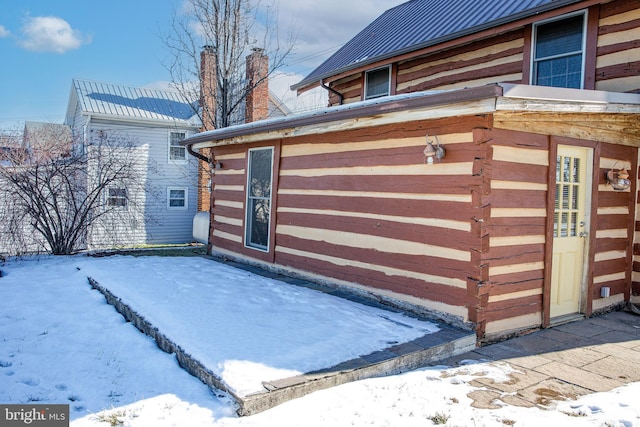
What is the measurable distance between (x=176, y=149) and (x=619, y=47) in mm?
14588

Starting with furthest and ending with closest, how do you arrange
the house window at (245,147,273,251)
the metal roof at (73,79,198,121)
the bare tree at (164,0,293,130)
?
the metal roof at (73,79,198,121), the bare tree at (164,0,293,130), the house window at (245,147,273,251)

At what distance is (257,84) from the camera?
46.6ft

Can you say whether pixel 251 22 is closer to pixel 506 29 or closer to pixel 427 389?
pixel 506 29

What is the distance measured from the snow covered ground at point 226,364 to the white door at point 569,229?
183 centimetres

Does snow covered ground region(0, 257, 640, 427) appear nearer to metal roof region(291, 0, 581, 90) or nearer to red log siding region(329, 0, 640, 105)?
red log siding region(329, 0, 640, 105)

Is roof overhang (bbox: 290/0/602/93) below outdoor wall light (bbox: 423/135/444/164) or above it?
above

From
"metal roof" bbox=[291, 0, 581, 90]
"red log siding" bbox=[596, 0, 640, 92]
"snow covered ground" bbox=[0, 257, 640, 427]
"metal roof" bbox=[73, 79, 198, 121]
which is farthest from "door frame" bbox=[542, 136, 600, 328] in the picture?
"metal roof" bbox=[73, 79, 198, 121]

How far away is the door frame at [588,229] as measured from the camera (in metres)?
5.04

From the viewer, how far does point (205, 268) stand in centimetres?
776

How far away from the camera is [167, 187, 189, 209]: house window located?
17.1 metres

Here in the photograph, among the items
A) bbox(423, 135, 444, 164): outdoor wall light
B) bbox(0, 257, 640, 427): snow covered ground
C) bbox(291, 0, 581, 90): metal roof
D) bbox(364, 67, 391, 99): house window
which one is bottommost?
bbox(0, 257, 640, 427): snow covered ground

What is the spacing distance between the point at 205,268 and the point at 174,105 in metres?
11.7

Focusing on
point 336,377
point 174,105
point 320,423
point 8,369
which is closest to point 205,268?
point 8,369

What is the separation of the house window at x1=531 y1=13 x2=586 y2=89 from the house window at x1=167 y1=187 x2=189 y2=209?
1345 cm
